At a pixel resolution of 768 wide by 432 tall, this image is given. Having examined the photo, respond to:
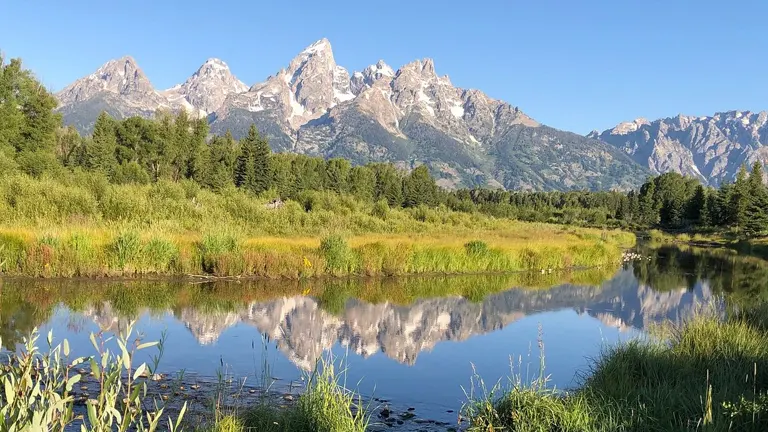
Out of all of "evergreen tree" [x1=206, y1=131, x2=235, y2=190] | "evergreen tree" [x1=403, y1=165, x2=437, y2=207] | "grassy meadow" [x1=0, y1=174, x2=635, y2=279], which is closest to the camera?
"grassy meadow" [x1=0, y1=174, x2=635, y2=279]

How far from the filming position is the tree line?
151ft

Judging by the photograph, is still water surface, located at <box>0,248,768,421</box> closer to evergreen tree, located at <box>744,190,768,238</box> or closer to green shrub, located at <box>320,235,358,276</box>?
green shrub, located at <box>320,235,358,276</box>

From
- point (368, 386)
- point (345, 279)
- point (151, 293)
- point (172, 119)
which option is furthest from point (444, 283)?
point (172, 119)

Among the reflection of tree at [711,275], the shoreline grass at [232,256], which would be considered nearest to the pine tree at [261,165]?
the shoreline grass at [232,256]

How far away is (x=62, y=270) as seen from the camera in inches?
764

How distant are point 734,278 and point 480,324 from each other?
2233 centimetres

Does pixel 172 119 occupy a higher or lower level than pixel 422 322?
higher

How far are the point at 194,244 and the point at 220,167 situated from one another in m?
47.9

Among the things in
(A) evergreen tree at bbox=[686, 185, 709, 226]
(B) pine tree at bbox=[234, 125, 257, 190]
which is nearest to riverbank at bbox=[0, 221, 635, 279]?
(B) pine tree at bbox=[234, 125, 257, 190]

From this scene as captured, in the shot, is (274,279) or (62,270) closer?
(62,270)

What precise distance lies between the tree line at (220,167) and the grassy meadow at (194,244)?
27.7ft

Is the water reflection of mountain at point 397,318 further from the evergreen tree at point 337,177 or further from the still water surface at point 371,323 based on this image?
the evergreen tree at point 337,177

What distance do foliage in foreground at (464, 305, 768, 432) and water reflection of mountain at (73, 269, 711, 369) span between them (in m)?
2.25

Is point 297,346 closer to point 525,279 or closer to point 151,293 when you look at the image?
point 151,293
